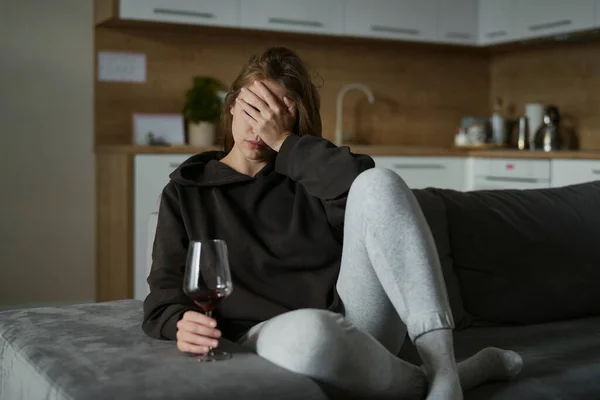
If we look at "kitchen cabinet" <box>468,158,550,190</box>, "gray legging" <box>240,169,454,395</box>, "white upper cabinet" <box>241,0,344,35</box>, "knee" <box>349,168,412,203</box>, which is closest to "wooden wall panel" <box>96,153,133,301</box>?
"white upper cabinet" <box>241,0,344,35</box>

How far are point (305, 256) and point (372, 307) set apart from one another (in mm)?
242

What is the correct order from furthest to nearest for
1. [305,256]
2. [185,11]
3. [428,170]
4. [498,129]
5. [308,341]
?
[498,129] → [428,170] → [185,11] → [305,256] → [308,341]

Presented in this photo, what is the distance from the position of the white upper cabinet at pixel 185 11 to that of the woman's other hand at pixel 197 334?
3147mm

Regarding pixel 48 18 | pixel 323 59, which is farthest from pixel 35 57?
pixel 323 59

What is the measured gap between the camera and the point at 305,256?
1.98 meters

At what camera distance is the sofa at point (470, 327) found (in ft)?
4.81

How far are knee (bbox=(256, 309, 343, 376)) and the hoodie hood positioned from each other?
21.1 inches

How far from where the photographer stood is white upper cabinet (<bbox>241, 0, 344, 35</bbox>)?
15.6 ft

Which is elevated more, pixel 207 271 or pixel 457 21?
pixel 457 21

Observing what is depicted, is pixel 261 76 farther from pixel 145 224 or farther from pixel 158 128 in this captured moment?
pixel 158 128

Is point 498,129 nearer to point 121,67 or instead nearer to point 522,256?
point 121,67

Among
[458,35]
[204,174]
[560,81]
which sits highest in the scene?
[458,35]

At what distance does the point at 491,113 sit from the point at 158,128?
2.48m

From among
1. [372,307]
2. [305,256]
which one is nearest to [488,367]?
[372,307]
